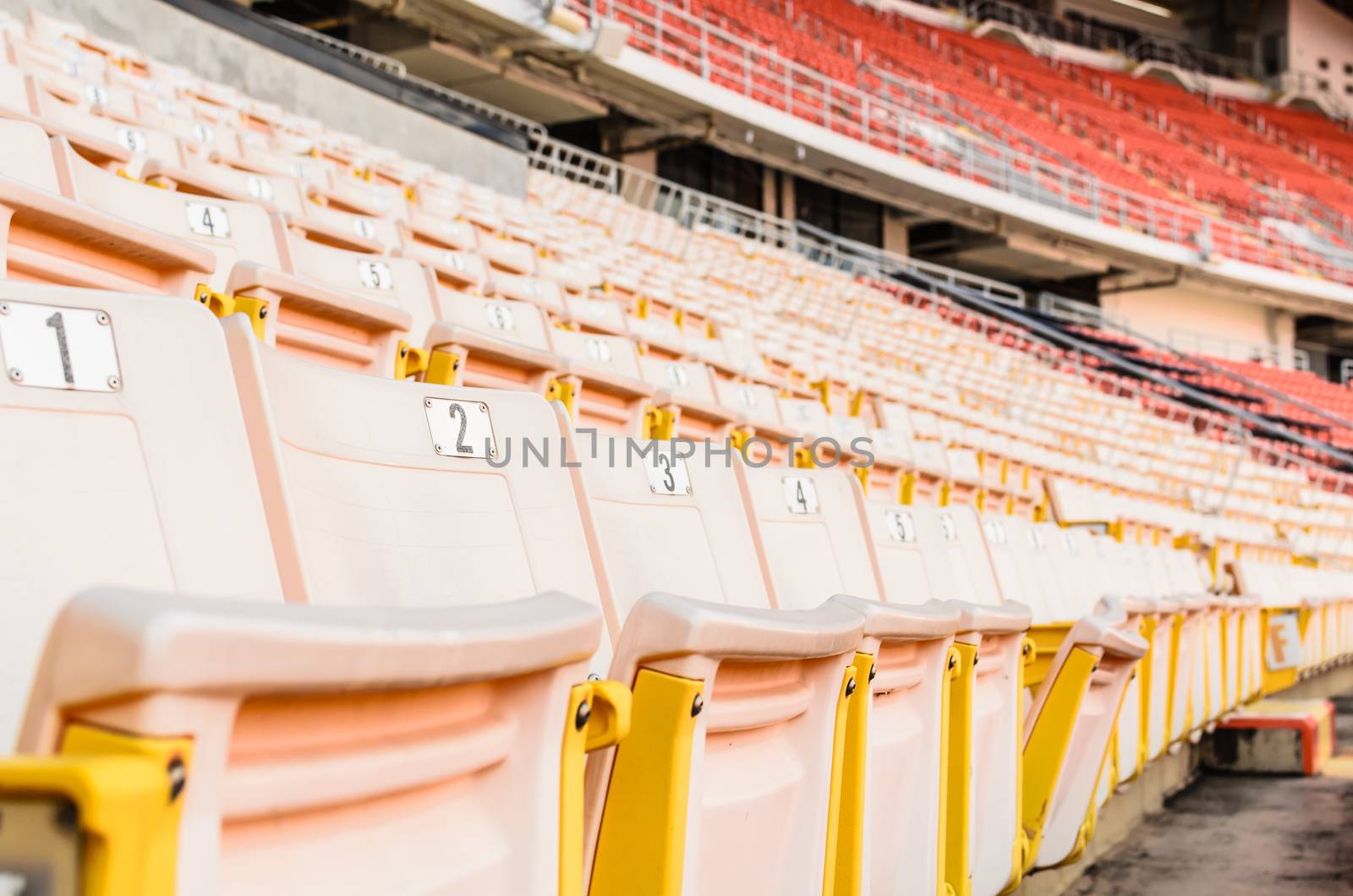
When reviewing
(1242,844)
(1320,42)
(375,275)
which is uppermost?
(1320,42)

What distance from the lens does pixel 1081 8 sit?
53.6 ft

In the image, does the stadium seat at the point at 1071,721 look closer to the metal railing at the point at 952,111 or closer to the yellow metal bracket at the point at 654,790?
the yellow metal bracket at the point at 654,790

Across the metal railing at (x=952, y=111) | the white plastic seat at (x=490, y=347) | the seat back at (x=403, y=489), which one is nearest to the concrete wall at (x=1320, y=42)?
the metal railing at (x=952, y=111)

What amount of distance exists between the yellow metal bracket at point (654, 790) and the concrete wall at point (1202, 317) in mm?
11967

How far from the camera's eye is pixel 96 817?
0.30 m

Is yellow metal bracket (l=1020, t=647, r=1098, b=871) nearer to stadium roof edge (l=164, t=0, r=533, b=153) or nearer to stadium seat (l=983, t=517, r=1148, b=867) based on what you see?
stadium seat (l=983, t=517, r=1148, b=867)

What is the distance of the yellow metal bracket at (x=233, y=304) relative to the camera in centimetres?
120

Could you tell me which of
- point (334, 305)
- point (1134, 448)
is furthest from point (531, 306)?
point (1134, 448)

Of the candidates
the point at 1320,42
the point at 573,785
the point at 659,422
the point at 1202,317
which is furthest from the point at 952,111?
the point at 573,785

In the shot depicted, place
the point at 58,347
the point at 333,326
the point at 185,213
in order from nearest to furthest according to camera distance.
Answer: the point at 58,347 < the point at 333,326 < the point at 185,213

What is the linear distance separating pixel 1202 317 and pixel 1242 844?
38.3 feet

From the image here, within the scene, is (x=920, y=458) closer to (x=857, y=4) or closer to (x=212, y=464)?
(x=212, y=464)

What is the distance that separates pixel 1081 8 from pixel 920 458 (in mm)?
15320

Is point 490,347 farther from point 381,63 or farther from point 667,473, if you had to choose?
point 381,63
